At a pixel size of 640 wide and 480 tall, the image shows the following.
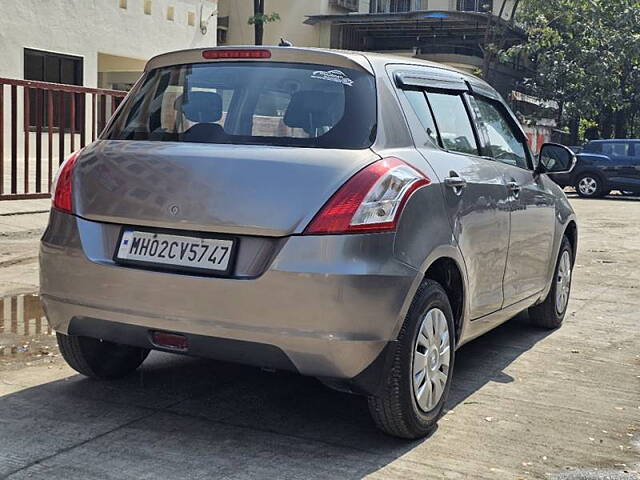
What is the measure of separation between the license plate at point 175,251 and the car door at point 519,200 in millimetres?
2018

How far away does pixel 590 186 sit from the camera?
24953mm

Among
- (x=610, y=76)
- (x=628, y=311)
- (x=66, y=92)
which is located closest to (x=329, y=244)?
(x=628, y=311)

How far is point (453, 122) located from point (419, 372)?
146 cm

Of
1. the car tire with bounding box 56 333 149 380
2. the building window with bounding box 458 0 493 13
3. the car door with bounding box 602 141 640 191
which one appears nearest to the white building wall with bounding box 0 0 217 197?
the car door with bounding box 602 141 640 191

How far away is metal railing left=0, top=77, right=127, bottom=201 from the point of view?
1156 cm

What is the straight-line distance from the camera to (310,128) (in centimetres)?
407

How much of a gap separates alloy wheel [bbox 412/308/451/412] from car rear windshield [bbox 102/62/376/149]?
852 millimetres

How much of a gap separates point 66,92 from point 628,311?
778 centimetres

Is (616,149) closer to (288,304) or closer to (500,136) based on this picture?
(500,136)

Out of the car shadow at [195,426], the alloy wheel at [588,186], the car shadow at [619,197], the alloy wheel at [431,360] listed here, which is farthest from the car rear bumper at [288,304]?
the alloy wheel at [588,186]

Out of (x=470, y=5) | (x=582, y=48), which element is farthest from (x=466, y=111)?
(x=470, y=5)

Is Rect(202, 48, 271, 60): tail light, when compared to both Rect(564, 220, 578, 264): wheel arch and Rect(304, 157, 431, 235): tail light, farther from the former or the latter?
Rect(564, 220, 578, 264): wheel arch

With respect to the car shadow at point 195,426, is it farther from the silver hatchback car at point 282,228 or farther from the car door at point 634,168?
the car door at point 634,168

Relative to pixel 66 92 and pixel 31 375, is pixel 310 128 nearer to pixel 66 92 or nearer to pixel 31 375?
pixel 31 375
